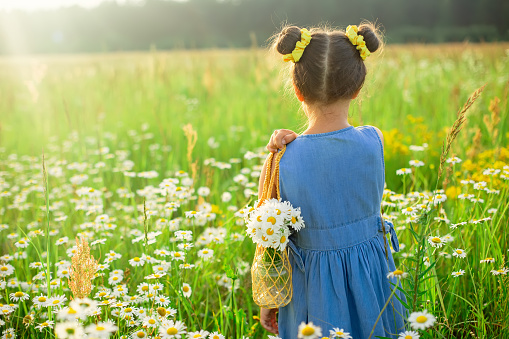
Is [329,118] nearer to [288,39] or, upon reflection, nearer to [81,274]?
[288,39]

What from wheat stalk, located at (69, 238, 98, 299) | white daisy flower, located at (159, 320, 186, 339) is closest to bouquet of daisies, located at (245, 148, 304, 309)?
white daisy flower, located at (159, 320, 186, 339)

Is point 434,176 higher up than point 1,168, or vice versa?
point 1,168

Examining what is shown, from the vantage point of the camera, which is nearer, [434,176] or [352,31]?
[352,31]

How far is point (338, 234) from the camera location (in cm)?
145

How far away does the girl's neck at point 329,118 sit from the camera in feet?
4.72

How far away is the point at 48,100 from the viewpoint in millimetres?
6695

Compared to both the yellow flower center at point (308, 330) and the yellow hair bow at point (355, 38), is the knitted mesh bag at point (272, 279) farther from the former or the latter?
Answer: the yellow hair bow at point (355, 38)

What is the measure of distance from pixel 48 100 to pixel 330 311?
6622 millimetres

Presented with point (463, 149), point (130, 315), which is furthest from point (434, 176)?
point (130, 315)

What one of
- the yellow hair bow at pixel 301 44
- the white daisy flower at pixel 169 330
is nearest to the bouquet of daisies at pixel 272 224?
the white daisy flower at pixel 169 330

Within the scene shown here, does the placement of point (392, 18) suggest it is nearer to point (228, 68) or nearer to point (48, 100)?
point (228, 68)

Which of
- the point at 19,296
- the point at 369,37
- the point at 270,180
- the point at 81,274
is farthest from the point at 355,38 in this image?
the point at 19,296

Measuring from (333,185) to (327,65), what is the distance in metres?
0.41

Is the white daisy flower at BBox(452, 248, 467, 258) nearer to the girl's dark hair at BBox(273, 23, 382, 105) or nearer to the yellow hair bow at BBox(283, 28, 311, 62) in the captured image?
the girl's dark hair at BBox(273, 23, 382, 105)
